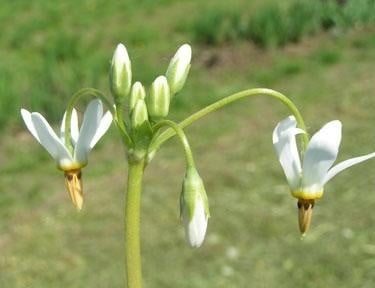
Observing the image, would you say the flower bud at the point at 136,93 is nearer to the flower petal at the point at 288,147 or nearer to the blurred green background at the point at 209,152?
the flower petal at the point at 288,147

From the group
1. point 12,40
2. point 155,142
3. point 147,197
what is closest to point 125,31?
point 12,40

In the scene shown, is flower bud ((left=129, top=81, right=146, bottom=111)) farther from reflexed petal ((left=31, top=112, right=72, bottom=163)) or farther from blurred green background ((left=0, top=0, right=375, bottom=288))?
blurred green background ((left=0, top=0, right=375, bottom=288))

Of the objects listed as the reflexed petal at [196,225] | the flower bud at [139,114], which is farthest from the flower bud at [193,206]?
the flower bud at [139,114]

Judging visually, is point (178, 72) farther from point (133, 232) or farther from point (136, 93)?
point (133, 232)

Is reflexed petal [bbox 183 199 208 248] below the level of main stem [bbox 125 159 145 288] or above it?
below

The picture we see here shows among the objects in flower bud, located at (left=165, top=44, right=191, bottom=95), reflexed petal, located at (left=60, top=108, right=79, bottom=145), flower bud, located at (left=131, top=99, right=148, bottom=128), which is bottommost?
reflexed petal, located at (left=60, top=108, right=79, bottom=145)

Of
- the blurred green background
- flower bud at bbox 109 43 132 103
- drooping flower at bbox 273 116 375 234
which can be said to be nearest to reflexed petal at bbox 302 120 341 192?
drooping flower at bbox 273 116 375 234

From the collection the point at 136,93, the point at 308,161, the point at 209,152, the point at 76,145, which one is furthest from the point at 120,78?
the point at 209,152
